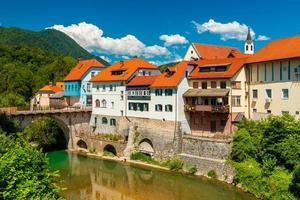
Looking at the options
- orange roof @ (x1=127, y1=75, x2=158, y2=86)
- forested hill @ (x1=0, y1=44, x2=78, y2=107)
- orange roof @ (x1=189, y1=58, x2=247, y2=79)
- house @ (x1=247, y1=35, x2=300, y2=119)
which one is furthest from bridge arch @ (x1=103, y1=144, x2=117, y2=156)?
forested hill @ (x1=0, y1=44, x2=78, y2=107)

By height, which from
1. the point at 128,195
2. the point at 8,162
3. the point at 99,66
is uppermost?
the point at 99,66

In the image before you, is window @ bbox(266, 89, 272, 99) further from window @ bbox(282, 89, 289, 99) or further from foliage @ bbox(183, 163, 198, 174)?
foliage @ bbox(183, 163, 198, 174)

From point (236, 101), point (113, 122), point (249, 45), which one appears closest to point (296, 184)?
point (236, 101)

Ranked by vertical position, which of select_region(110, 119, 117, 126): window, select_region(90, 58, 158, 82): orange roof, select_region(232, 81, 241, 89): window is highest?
select_region(90, 58, 158, 82): orange roof

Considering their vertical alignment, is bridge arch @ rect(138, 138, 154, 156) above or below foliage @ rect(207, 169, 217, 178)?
above

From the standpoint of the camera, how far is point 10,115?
142 feet

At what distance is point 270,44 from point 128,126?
814 inches

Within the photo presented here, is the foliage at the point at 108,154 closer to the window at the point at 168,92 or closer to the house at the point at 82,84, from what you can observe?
the window at the point at 168,92

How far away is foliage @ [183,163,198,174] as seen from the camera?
36375 mm

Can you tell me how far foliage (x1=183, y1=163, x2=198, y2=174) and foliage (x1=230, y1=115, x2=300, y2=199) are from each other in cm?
437

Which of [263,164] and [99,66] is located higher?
[99,66]

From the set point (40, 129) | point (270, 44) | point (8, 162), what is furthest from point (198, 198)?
point (40, 129)

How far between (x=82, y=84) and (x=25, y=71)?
110 feet

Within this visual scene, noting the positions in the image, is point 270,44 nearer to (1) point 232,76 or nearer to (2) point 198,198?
(1) point 232,76
